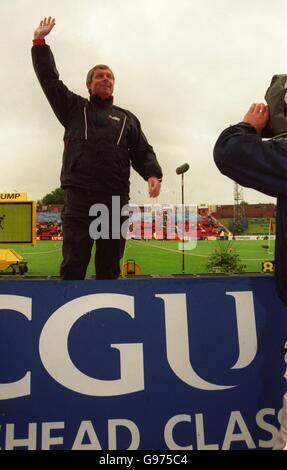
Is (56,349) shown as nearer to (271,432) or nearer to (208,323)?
(208,323)

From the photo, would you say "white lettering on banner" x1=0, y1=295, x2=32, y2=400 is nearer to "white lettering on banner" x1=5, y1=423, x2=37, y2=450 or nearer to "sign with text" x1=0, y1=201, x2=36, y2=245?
"white lettering on banner" x1=5, y1=423, x2=37, y2=450

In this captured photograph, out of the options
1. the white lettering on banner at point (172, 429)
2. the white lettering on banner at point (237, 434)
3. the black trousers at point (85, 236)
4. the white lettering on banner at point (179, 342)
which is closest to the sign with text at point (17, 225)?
the black trousers at point (85, 236)

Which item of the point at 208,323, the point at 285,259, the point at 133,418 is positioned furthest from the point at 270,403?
the point at 285,259

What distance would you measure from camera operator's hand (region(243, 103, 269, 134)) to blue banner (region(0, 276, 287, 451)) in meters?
0.69

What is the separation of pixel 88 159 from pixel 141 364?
1172mm

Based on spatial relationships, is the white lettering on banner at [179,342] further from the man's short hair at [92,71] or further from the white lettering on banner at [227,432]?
the man's short hair at [92,71]

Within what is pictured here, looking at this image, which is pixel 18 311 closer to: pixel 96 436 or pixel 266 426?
pixel 96 436

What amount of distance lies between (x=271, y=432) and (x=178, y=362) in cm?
48

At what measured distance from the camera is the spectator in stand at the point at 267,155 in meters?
1.10

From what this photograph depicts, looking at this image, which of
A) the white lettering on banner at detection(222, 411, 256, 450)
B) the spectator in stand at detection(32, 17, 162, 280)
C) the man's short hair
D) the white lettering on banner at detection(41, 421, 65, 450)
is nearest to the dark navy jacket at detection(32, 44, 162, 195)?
the spectator in stand at detection(32, 17, 162, 280)

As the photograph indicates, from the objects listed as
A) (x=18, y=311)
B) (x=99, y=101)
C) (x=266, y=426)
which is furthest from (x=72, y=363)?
(x=99, y=101)

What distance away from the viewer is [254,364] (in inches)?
59.0

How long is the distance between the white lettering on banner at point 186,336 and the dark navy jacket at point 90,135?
0.86 metres

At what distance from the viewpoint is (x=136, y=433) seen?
1.41m
